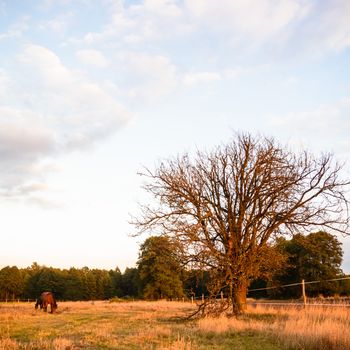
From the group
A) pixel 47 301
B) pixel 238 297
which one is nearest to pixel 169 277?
pixel 47 301

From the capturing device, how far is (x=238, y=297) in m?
18.2

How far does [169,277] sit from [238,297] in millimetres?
42478

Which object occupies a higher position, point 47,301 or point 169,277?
point 169,277

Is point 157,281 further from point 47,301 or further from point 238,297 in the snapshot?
point 238,297

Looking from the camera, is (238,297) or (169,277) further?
(169,277)

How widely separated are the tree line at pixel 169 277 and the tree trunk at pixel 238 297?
1.94 ft

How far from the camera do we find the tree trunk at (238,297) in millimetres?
18062

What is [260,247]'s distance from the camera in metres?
18.0

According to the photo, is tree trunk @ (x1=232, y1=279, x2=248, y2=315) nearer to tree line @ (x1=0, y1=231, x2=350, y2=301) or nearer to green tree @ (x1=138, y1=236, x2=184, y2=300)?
tree line @ (x1=0, y1=231, x2=350, y2=301)

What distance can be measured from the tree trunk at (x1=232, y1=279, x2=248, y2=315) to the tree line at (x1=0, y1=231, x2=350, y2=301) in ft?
1.94

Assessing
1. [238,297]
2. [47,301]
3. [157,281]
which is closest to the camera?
[238,297]

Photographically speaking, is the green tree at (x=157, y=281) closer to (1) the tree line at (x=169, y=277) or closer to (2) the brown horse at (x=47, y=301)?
(1) the tree line at (x=169, y=277)

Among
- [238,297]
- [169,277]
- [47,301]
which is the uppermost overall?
[169,277]

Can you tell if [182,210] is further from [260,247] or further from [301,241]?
[301,241]
